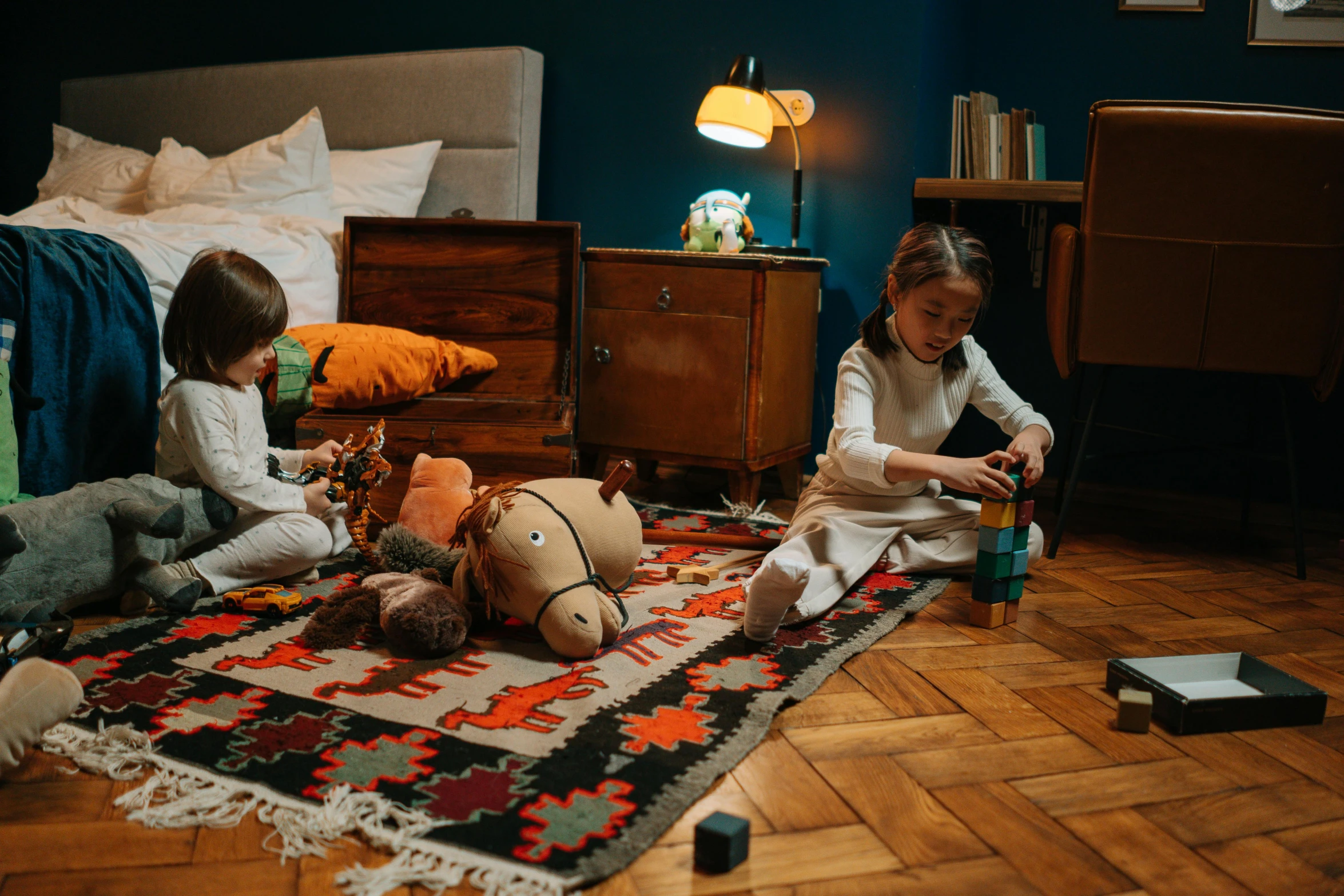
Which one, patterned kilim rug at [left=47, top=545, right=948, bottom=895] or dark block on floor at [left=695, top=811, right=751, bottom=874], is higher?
dark block on floor at [left=695, top=811, right=751, bottom=874]

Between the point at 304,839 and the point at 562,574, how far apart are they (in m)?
0.48

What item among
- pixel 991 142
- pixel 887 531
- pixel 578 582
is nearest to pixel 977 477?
pixel 887 531

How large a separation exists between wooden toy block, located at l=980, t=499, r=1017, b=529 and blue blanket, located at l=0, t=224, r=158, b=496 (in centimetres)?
141

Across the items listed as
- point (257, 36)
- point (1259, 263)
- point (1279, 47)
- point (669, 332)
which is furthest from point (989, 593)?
point (257, 36)

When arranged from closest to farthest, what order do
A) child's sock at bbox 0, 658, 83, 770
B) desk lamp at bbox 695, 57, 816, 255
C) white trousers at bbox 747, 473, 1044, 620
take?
child's sock at bbox 0, 658, 83, 770
white trousers at bbox 747, 473, 1044, 620
desk lamp at bbox 695, 57, 816, 255

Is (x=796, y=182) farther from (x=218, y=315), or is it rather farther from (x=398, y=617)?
(x=398, y=617)

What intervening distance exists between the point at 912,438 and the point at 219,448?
1102 mm

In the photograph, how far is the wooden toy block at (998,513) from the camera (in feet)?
4.65

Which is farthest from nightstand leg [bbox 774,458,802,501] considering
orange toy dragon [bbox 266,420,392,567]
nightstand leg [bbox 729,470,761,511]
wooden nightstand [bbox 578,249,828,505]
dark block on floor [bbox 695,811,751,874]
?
dark block on floor [bbox 695,811,751,874]

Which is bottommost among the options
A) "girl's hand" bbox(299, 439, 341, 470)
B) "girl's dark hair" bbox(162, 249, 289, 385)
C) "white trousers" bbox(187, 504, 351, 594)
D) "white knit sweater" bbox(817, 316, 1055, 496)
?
"white trousers" bbox(187, 504, 351, 594)

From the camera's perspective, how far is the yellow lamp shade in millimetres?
2268

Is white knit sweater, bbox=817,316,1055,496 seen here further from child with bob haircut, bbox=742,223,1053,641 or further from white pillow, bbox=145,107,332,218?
white pillow, bbox=145,107,332,218

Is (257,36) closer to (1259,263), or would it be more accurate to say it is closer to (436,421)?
(436,421)

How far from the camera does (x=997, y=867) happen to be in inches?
32.8
